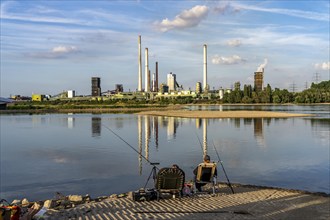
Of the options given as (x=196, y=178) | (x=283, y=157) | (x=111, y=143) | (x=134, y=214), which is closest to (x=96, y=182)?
(x=196, y=178)

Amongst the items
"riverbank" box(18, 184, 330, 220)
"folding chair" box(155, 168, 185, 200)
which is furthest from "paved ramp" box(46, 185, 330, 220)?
"folding chair" box(155, 168, 185, 200)

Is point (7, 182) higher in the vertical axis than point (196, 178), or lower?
lower

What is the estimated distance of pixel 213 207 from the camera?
40.5ft

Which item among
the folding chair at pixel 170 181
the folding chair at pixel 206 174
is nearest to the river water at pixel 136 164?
the folding chair at pixel 206 174

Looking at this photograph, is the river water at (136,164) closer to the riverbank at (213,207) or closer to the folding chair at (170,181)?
the riverbank at (213,207)

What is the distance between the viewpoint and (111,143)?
3797 cm

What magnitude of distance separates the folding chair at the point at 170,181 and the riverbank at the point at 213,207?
0.32 metres

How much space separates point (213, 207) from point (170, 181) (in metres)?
1.74

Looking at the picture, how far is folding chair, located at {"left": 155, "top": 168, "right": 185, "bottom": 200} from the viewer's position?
516 inches

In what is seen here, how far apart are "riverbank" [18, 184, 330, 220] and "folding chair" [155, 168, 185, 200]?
323mm

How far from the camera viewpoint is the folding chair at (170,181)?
13.1 meters

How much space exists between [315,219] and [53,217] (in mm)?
7614

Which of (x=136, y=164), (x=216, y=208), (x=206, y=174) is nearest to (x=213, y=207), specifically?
(x=216, y=208)

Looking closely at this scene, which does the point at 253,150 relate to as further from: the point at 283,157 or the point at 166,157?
the point at 166,157
